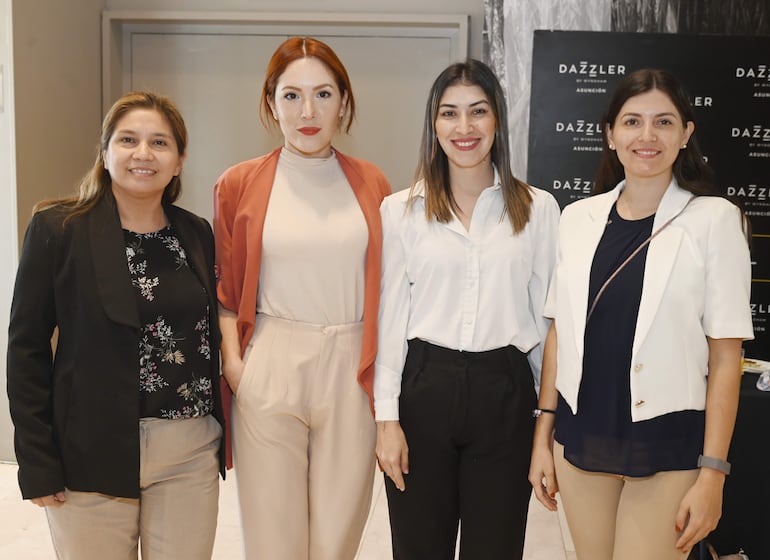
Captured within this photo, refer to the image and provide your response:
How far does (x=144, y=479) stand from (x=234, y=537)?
4.95ft

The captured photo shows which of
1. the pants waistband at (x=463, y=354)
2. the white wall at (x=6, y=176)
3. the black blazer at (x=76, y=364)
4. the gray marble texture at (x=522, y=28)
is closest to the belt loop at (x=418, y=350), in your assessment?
the pants waistband at (x=463, y=354)

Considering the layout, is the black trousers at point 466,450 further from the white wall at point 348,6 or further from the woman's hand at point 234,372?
the white wall at point 348,6

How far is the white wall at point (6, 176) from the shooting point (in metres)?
3.48

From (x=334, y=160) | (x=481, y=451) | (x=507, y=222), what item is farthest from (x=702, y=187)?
(x=334, y=160)

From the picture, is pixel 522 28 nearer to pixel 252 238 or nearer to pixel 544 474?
pixel 252 238

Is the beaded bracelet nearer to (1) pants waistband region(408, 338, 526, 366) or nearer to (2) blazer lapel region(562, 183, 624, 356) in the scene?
(2) blazer lapel region(562, 183, 624, 356)

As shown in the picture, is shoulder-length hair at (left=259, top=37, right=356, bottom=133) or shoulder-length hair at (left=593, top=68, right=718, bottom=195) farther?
shoulder-length hair at (left=259, top=37, right=356, bottom=133)

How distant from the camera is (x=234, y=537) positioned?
3.09 meters

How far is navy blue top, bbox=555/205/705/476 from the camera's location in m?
1.58

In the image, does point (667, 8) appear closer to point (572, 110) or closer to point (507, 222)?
point (572, 110)

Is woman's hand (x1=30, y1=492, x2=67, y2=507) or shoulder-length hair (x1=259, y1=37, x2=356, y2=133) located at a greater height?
shoulder-length hair (x1=259, y1=37, x2=356, y2=133)

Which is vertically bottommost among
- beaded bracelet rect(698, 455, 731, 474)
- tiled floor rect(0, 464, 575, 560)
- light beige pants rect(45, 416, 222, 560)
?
tiled floor rect(0, 464, 575, 560)

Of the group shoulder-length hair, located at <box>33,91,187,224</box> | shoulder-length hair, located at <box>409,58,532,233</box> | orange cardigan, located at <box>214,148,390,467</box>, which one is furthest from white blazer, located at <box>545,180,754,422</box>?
shoulder-length hair, located at <box>33,91,187,224</box>

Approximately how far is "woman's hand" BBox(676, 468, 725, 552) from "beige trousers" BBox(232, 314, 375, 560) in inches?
31.1
